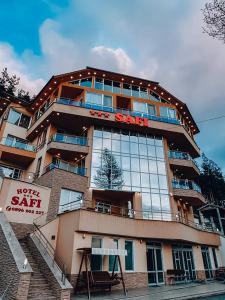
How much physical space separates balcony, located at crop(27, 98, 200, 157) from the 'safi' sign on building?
9220 mm

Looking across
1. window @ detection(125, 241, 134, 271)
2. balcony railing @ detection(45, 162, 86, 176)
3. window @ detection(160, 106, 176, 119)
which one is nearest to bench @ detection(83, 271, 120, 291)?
window @ detection(125, 241, 134, 271)

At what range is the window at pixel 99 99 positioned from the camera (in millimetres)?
24622

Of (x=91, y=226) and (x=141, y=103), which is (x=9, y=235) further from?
(x=141, y=103)

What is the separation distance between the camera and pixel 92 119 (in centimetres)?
2303

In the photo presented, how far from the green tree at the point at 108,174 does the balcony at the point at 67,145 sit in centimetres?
217

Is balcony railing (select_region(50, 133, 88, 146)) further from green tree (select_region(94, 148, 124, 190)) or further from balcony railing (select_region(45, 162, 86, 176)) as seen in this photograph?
balcony railing (select_region(45, 162, 86, 176))

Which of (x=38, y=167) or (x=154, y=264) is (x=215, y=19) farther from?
(x=38, y=167)

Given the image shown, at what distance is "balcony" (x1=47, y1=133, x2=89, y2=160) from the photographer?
21.6 metres

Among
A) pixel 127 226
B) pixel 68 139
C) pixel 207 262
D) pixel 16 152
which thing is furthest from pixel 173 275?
pixel 16 152

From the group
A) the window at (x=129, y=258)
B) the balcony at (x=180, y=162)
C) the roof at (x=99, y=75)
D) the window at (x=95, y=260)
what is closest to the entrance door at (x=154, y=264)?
the window at (x=129, y=258)

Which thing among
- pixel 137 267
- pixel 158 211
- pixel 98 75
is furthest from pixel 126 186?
pixel 98 75

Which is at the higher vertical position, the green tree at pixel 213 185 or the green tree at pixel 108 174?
the green tree at pixel 213 185

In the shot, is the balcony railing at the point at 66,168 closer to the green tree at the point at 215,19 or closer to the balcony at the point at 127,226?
the balcony at the point at 127,226

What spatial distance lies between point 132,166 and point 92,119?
6.45 meters
